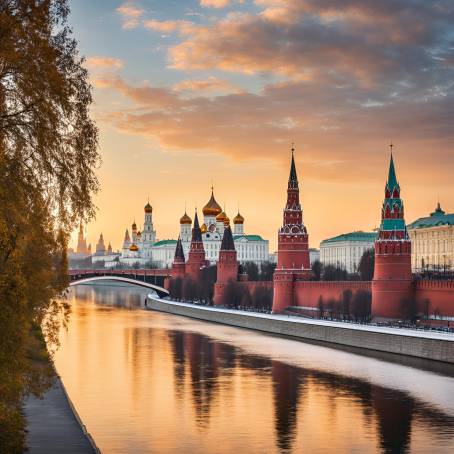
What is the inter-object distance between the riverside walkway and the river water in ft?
2.43

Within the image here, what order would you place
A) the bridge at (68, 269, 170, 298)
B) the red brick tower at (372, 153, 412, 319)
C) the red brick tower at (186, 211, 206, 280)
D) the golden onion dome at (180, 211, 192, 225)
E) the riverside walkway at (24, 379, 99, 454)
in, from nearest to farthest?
1. the riverside walkway at (24, 379, 99, 454)
2. the red brick tower at (372, 153, 412, 319)
3. the red brick tower at (186, 211, 206, 280)
4. the bridge at (68, 269, 170, 298)
5. the golden onion dome at (180, 211, 192, 225)

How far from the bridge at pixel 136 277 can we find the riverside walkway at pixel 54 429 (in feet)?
148

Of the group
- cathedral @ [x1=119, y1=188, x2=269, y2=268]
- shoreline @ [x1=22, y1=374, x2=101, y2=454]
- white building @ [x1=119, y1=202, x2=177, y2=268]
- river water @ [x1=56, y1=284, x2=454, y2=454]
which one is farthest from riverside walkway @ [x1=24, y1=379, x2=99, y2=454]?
white building @ [x1=119, y1=202, x2=177, y2=268]

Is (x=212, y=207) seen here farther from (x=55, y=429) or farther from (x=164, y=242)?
(x=55, y=429)

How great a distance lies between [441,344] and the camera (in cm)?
2169

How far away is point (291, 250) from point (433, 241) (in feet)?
87.4

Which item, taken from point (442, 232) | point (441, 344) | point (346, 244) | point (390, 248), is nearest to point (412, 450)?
point (441, 344)

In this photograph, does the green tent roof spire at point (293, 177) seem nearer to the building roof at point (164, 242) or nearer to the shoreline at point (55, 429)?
the shoreline at point (55, 429)

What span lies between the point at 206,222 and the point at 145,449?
7439cm

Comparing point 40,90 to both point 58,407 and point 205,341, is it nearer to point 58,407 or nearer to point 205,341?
point 58,407

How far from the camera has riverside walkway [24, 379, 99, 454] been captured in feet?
31.1

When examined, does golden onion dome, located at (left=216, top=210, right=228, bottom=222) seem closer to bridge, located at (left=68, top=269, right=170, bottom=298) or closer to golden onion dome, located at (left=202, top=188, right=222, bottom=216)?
golden onion dome, located at (left=202, top=188, right=222, bottom=216)

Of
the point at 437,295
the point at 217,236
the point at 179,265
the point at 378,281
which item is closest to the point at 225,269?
the point at 179,265

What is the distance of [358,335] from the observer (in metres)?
25.9
